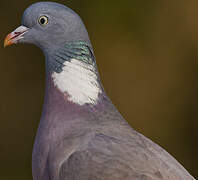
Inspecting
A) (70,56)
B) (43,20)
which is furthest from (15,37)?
(70,56)

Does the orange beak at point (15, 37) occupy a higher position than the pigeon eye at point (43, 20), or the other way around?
the pigeon eye at point (43, 20)

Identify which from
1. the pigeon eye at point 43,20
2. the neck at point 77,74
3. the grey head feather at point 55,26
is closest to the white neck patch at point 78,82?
the neck at point 77,74

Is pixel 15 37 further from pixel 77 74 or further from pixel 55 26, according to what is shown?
pixel 77 74

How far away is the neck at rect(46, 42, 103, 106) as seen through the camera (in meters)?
2.70

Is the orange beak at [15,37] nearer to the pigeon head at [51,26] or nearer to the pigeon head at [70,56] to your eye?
the pigeon head at [51,26]

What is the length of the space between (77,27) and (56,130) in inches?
21.5

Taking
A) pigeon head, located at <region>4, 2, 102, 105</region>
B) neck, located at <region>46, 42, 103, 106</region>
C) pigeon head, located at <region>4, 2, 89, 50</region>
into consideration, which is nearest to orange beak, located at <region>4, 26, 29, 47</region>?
pigeon head, located at <region>4, 2, 89, 50</region>

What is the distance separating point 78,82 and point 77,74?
4 cm

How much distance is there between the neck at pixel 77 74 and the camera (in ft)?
8.86

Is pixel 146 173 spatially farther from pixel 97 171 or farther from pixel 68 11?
pixel 68 11

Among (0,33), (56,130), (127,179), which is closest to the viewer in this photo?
(127,179)

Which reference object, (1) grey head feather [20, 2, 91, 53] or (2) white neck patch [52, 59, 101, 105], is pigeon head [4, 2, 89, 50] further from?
(2) white neck patch [52, 59, 101, 105]

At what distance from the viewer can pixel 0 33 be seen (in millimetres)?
5680

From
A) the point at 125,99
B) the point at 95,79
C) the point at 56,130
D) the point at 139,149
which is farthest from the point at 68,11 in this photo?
the point at 125,99
